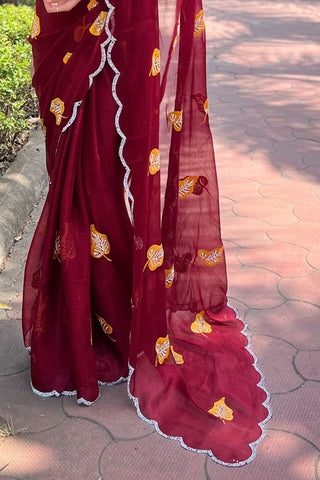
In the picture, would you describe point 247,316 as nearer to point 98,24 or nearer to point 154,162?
point 154,162

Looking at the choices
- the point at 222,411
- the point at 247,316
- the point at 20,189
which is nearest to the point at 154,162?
the point at 222,411

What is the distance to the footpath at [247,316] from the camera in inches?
81.1

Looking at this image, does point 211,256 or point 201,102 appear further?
point 211,256

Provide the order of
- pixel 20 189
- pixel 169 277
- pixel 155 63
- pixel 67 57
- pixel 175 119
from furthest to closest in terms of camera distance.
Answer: pixel 20 189 < pixel 169 277 < pixel 175 119 < pixel 67 57 < pixel 155 63

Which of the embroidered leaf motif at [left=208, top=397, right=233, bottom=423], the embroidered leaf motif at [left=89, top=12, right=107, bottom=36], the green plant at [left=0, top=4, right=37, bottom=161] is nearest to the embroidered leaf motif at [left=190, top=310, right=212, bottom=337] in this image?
the embroidered leaf motif at [left=208, top=397, right=233, bottom=423]

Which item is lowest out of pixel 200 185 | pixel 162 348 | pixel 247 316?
pixel 247 316

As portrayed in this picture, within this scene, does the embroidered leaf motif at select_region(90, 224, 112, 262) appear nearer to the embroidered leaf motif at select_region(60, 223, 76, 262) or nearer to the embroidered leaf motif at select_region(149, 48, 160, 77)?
the embroidered leaf motif at select_region(60, 223, 76, 262)

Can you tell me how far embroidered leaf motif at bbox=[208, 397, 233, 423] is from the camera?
223 cm

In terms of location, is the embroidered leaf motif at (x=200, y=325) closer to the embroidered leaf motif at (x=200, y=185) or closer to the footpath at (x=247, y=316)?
the footpath at (x=247, y=316)

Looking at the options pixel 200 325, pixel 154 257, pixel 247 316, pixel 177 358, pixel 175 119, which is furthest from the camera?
pixel 247 316

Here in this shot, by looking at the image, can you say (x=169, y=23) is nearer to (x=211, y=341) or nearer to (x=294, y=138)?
(x=211, y=341)

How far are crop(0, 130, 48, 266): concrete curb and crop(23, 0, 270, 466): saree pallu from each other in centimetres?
105

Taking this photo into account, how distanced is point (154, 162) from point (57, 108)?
39 cm

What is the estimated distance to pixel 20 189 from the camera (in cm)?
373
